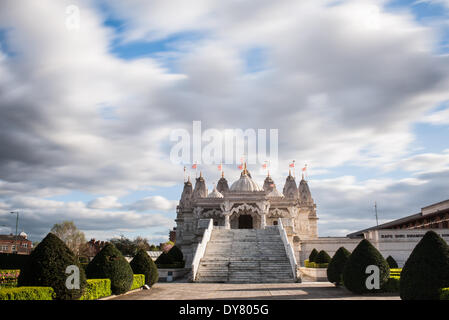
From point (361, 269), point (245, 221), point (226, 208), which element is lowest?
point (361, 269)

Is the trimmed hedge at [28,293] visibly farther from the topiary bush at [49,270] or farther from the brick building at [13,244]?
the brick building at [13,244]

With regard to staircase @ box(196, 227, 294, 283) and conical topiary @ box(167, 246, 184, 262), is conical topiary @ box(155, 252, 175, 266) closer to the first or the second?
conical topiary @ box(167, 246, 184, 262)

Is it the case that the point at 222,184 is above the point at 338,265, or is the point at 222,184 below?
above

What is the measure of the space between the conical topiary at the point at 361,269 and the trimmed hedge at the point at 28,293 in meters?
13.4

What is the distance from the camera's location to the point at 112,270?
19188mm

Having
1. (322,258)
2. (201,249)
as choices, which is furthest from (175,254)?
(322,258)

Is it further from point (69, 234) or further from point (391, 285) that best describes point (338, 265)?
point (69, 234)

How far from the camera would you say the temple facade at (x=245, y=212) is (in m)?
44.5

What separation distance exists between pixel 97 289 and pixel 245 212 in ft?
110

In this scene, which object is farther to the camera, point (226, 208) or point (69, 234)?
point (69, 234)

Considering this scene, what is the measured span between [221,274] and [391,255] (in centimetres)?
1536

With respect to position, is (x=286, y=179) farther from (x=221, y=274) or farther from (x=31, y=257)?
(x=31, y=257)

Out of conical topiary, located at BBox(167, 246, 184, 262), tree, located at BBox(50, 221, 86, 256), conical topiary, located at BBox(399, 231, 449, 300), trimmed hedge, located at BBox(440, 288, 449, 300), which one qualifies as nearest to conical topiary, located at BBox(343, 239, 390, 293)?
conical topiary, located at BBox(399, 231, 449, 300)

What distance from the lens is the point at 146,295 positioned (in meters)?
20.5
